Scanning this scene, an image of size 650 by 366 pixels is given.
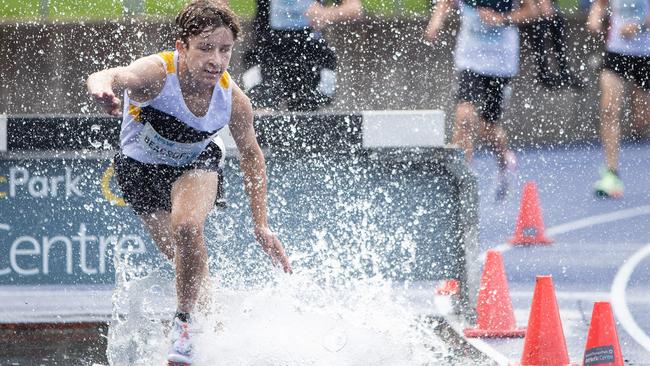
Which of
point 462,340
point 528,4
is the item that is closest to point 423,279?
point 462,340

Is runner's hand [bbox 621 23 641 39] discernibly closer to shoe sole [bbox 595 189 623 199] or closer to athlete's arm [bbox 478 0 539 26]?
athlete's arm [bbox 478 0 539 26]

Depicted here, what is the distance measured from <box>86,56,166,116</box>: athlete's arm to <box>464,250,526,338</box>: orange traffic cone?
217 centimetres

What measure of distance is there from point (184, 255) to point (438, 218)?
2.10 meters

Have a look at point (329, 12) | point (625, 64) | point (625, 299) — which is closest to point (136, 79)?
point (625, 299)

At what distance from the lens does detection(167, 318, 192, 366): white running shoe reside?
579 cm

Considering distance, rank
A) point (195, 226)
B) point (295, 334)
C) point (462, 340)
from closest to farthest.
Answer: point (195, 226) < point (295, 334) < point (462, 340)

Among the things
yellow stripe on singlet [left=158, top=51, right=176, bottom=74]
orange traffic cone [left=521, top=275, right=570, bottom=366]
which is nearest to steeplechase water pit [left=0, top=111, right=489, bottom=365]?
orange traffic cone [left=521, top=275, right=570, bottom=366]

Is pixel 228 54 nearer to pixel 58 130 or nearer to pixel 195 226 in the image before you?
pixel 195 226

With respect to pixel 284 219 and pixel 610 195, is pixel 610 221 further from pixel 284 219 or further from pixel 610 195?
pixel 284 219

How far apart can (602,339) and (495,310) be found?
144 centimetres

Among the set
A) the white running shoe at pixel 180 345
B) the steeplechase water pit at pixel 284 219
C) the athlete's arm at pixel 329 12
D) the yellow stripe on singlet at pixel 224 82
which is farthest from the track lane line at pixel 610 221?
the athlete's arm at pixel 329 12

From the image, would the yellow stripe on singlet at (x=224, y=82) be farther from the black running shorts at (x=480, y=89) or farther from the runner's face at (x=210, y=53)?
the black running shorts at (x=480, y=89)

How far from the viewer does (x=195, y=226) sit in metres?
5.72

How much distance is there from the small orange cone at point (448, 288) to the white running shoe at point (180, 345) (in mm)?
2003
